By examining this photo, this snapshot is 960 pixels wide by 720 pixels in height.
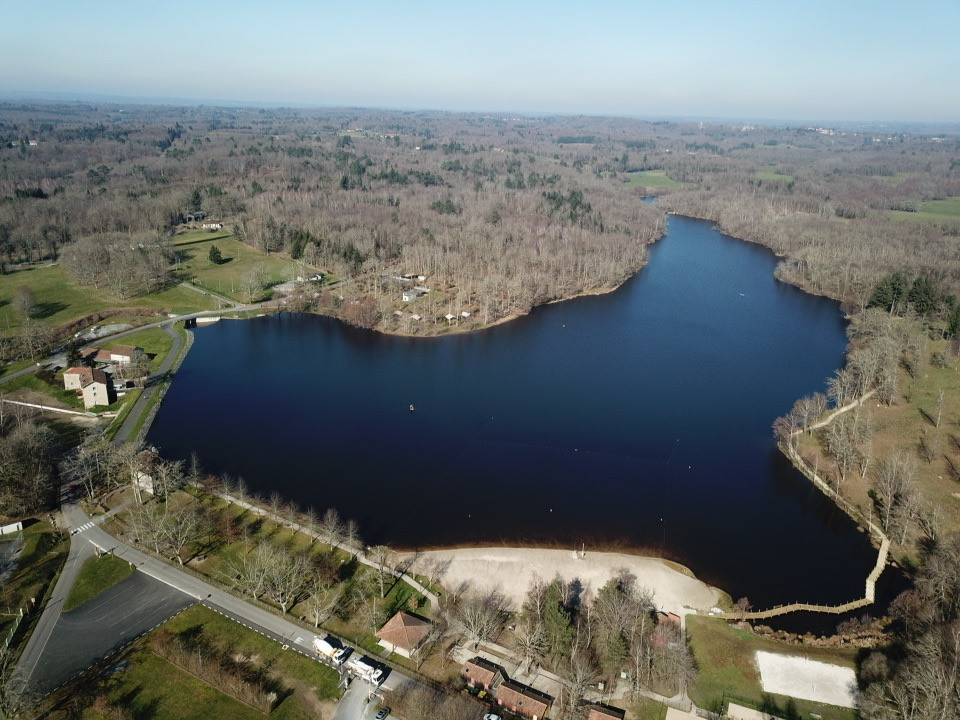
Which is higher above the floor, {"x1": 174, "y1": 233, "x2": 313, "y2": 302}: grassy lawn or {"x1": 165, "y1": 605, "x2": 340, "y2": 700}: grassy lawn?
{"x1": 174, "y1": 233, "x2": 313, "y2": 302}: grassy lawn

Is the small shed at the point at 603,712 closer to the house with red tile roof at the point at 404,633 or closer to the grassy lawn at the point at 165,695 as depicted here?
the house with red tile roof at the point at 404,633

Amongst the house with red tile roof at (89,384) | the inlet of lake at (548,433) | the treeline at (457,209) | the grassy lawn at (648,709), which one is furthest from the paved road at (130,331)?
the grassy lawn at (648,709)

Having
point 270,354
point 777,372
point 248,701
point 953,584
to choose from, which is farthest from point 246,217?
point 953,584

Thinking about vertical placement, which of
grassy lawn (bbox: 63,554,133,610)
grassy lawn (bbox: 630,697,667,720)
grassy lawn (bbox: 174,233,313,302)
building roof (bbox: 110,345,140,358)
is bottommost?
grassy lawn (bbox: 630,697,667,720)

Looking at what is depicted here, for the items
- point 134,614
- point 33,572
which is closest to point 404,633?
point 134,614

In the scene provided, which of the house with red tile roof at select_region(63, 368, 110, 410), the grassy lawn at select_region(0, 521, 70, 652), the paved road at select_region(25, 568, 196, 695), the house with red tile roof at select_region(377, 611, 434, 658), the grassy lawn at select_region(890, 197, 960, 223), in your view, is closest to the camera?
the paved road at select_region(25, 568, 196, 695)

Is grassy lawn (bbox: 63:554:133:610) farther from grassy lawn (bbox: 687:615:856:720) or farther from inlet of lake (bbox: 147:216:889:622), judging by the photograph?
grassy lawn (bbox: 687:615:856:720)

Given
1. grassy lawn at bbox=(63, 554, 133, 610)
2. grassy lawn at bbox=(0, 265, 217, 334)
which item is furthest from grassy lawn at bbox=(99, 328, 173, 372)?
grassy lawn at bbox=(63, 554, 133, 610)
